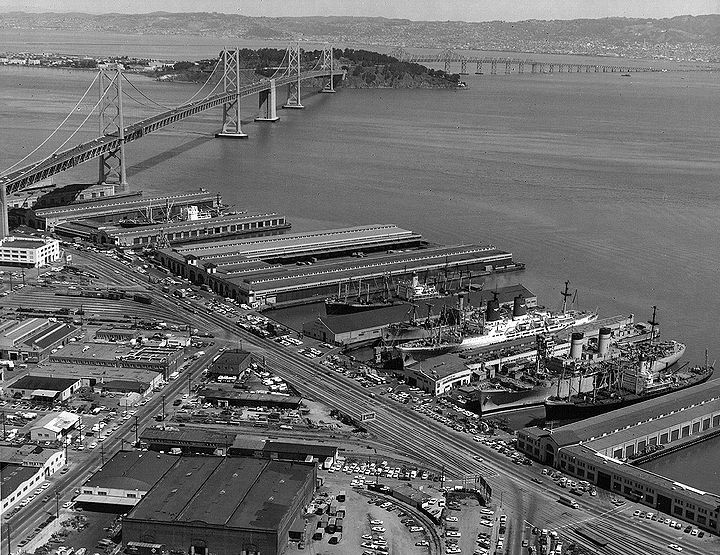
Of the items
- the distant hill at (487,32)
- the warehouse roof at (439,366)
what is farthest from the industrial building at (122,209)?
the distant hill at (487,32)

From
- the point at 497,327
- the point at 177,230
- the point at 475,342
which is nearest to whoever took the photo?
the point at 475,342

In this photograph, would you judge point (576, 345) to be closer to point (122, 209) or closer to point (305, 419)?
point (305, 419)

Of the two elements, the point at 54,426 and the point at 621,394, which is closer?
the point at 54,426

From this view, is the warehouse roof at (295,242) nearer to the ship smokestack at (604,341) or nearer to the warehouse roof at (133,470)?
the ship smokestack at (604,341)

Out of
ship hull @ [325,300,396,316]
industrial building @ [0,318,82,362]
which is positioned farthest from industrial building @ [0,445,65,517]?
ship hull @ [325,300,396,316]

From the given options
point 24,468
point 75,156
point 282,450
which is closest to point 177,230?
point 75,156

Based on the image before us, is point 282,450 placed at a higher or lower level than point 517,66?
lower

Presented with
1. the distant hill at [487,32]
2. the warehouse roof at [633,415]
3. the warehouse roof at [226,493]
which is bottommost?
the warehouse roof at [633,415]
